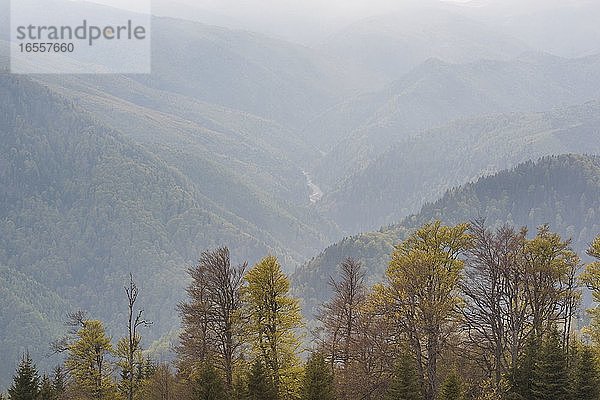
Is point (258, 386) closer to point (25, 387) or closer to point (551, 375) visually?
point (551, 375)

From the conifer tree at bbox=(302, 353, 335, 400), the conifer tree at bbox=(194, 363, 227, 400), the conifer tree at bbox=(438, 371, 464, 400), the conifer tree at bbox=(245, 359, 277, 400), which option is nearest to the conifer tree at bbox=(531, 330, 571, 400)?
the conifer tree at bbox=(438, 371, 464, 400)

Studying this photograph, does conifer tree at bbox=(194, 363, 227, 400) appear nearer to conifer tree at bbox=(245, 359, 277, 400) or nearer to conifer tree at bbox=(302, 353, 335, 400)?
conifer tree at bbox=(245, 359, 277, 400)

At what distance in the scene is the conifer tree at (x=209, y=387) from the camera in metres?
40.5

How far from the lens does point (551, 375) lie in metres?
36.6

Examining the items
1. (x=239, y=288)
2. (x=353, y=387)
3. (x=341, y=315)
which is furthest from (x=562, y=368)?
(x=239, y=288)

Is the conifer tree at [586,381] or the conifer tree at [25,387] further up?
the conifer tree at [25,387]

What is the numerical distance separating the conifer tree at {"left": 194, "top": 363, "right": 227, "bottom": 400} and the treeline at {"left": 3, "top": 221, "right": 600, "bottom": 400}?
2.5 inches

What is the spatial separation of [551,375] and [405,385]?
7.57 meters

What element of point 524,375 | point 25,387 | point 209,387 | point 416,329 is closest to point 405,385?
point 416,329

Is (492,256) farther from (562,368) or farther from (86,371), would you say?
(86,371)

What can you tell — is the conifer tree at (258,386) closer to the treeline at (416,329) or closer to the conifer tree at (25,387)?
the treeline at (416,329)

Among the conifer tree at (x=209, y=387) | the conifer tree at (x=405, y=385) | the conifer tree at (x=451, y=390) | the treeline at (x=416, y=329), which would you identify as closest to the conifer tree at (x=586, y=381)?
the treeline at (x=416, y=329)

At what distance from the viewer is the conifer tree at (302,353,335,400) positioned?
1581 inches

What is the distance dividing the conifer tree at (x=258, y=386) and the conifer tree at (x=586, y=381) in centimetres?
1676
